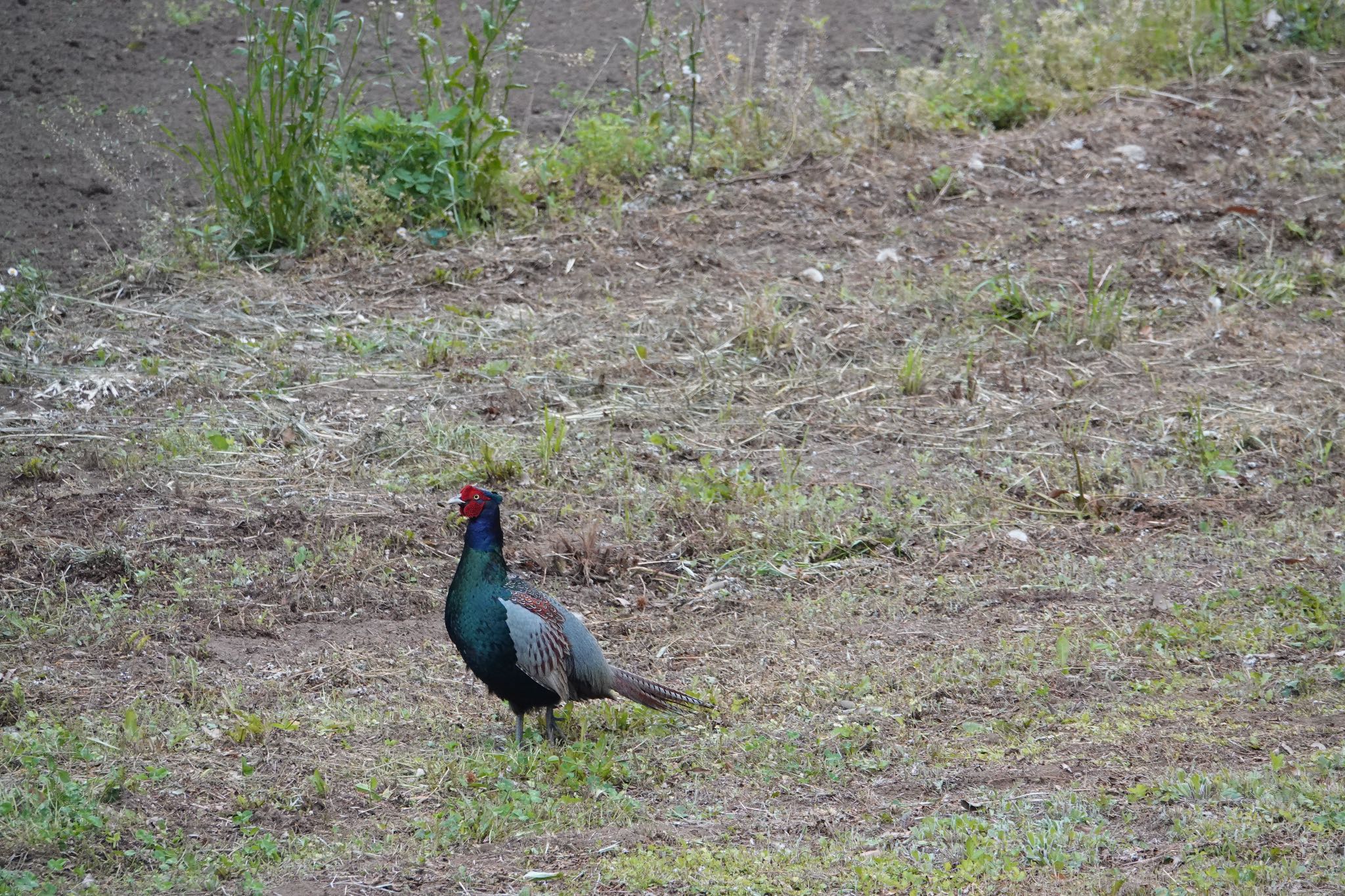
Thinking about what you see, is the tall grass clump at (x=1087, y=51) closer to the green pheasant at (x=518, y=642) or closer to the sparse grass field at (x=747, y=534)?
the sparse grass field at (x=747, y=534)

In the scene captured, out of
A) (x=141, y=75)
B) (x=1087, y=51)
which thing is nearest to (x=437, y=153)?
(x=141, y=75)

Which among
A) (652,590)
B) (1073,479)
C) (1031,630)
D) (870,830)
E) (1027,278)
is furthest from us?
(1027,278)

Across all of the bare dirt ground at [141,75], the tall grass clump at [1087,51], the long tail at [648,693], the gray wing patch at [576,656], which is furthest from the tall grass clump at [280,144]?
the long tail at [648,693]

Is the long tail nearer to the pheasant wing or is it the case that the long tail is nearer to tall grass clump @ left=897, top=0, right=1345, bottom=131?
the pheasant wing

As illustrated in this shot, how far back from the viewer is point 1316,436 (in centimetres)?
667

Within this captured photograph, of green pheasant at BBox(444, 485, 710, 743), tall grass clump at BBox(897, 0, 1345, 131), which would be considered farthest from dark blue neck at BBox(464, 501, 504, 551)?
tall grass clump at BBox(897, 0, 1345, 131)

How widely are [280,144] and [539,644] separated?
193 inches

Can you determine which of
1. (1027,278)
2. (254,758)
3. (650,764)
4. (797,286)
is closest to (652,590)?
(650,764)

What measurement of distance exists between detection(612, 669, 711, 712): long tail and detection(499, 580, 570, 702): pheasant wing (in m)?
0.18

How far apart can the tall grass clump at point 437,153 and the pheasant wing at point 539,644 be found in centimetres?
474

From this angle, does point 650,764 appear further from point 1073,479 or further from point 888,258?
point 888,258

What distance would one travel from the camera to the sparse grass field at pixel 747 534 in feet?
12.9

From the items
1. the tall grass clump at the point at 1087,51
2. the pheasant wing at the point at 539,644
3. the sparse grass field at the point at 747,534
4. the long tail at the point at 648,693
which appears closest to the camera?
the sparse grass field at the point at 747,534

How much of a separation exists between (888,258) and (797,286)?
2.41 feet
